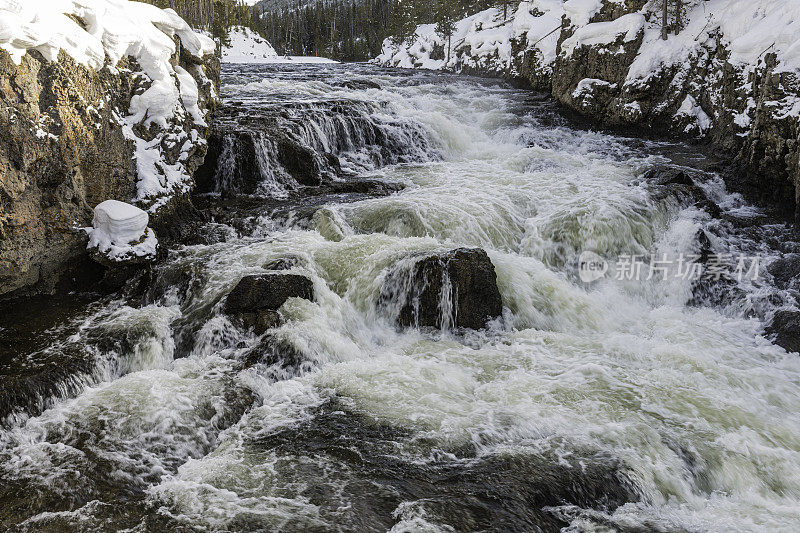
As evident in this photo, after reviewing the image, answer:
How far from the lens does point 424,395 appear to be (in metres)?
5.45

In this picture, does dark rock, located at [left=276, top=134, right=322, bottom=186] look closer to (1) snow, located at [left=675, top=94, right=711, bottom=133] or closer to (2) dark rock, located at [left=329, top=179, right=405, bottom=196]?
(2) dark rock, located at [left=329, top=179, right=405, bottom=196]

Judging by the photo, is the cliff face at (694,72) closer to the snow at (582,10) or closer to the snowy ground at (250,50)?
the snow at (582,10)

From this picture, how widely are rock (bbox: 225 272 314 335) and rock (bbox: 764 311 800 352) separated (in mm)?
6689

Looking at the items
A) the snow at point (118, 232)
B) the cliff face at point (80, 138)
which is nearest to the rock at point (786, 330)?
the snow at point (118, 232)

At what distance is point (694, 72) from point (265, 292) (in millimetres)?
15350

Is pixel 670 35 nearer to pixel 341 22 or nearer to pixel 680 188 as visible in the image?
pixel 680 188

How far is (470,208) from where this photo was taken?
1000cm

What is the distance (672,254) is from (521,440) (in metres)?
6.17

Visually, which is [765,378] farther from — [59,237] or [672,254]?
[59,237]

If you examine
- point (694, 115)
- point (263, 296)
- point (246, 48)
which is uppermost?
point (246, 48)

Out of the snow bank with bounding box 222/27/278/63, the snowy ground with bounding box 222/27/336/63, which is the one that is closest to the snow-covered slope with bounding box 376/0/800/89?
the snowy ground with bounding box 222/27/336/63

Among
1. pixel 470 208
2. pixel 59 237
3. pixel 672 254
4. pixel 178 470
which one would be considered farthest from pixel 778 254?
pixel 59 237

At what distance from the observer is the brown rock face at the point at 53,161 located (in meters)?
6.29

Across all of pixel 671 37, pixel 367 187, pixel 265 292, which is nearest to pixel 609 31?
pixel 671 37
